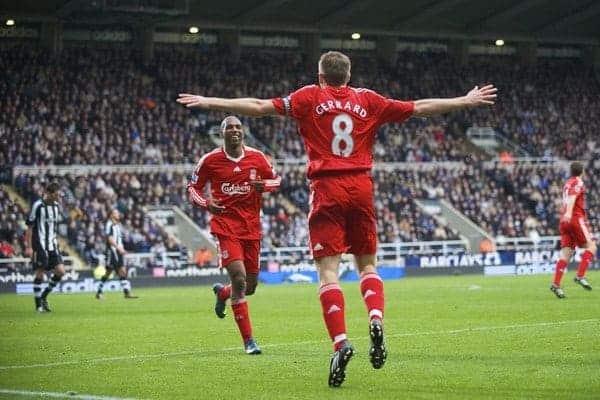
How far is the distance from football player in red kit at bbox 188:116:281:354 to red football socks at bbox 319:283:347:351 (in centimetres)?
317

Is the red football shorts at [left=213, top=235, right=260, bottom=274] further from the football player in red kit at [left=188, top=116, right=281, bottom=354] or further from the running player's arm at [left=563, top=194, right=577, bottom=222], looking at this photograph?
the running player's arm at [left=563, top=194, right=577, bottom=222]

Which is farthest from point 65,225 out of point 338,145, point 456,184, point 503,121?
point 338,145

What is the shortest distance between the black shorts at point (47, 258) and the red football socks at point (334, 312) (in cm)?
1325

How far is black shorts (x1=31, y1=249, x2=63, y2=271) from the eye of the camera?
21.9 m

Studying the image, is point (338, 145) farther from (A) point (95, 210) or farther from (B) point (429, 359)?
(A) point (95, 210)

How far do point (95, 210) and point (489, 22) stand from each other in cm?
2566

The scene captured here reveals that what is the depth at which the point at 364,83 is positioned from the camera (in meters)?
54.3

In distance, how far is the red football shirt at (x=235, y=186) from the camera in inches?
508

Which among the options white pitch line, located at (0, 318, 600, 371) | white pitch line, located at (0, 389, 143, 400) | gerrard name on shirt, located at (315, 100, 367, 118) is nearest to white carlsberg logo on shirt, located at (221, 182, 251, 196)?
white pitch line, located at (0, 318, 600, 371)

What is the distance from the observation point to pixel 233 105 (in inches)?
358

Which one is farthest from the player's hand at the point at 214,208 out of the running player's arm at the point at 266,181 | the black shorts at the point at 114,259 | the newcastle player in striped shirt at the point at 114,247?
the black shorts at the point at 114,259

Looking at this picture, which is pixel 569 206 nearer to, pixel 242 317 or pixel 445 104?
pixel 242 317

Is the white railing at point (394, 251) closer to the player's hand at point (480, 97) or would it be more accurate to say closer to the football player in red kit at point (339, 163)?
the player's hand at point (480, 97)

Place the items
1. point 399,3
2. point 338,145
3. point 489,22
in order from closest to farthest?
point 338,145, point 399,3, point 489,22
